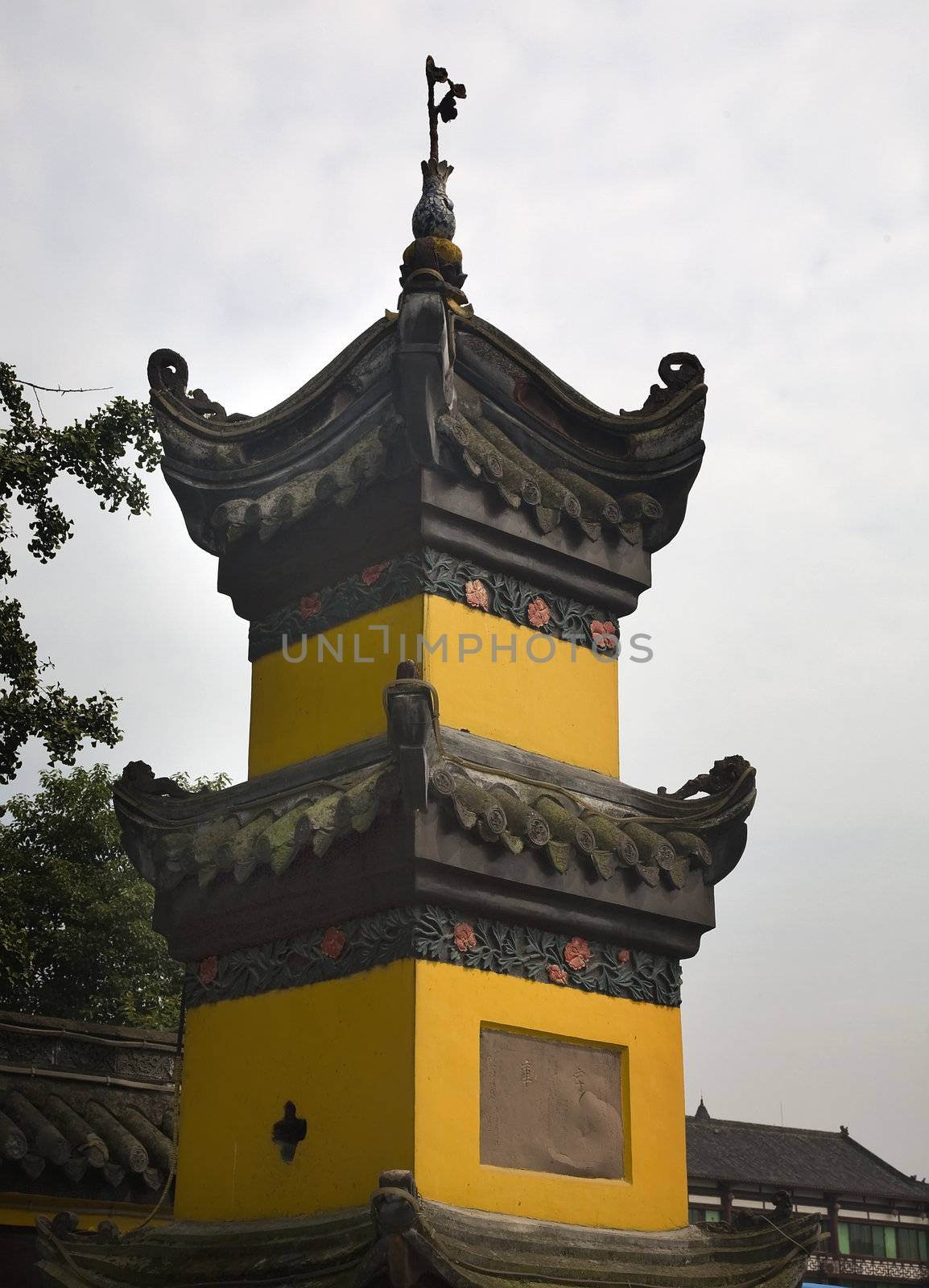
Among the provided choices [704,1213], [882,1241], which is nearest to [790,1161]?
[882,1241]

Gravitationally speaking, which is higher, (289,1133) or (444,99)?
(444,99)

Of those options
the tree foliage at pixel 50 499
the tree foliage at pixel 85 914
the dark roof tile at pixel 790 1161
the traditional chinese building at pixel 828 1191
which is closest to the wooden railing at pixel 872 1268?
the traditional chinese building at pixel 828 1191

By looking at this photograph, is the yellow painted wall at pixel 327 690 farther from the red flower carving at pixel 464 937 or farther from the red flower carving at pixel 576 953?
the red flower carving at pixel 576 953

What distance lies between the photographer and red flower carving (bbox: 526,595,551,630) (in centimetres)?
888

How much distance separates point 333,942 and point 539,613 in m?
2.37

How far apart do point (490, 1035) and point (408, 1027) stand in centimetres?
57

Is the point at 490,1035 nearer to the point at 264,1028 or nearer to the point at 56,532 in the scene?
the point at 264,1028

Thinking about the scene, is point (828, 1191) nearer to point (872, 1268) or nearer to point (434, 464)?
point (872, 1268)

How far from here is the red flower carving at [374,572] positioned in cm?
865

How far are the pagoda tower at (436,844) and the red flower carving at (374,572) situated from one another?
0.02 meters

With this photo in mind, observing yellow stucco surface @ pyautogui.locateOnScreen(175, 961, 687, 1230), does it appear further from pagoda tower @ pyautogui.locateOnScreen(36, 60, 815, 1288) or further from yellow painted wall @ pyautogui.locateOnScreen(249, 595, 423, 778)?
yellow painted wall @ pyautogui.locateOnScreen(249, 595, 423, 778)

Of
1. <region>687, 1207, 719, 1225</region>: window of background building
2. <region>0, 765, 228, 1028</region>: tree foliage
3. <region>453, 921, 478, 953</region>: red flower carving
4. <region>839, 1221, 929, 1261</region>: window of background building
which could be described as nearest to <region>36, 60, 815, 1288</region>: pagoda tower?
<region>453, 921, 478, 953</region>: red flower carving

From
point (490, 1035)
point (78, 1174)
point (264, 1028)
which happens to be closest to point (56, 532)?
point (78, 1174)

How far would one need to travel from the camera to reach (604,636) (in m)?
9.27
